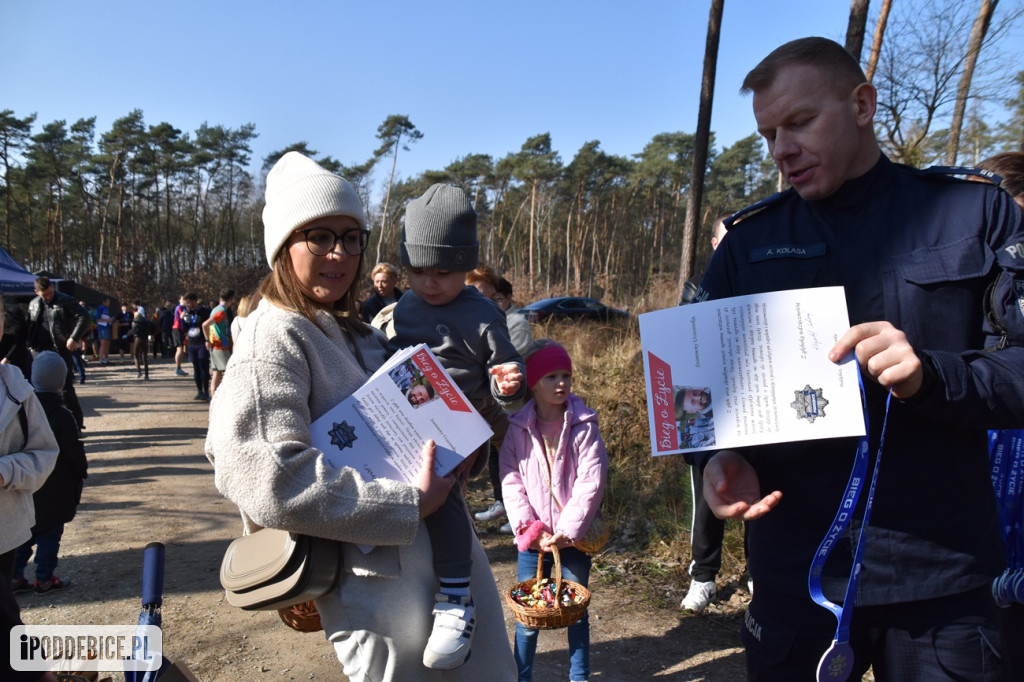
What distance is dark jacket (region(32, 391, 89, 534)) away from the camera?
4.38m

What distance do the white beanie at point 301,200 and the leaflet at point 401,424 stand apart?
0.44 metres

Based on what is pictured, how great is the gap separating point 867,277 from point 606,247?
5722 cm

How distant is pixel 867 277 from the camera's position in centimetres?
163

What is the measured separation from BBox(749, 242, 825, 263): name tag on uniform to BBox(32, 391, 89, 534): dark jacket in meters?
4.38

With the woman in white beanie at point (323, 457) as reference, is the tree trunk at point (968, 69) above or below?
above

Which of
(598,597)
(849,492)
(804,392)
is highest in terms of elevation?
(804,392)

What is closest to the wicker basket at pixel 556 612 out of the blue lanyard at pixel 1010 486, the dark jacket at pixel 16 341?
the blue lanyard at pixel 1010 486

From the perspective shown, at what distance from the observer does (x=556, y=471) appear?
11.5ft

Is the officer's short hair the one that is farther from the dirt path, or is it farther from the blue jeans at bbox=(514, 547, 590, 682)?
the dirt path

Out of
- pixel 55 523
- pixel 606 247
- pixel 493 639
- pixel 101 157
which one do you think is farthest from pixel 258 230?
pixel 493 639

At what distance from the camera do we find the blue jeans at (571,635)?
3336mm

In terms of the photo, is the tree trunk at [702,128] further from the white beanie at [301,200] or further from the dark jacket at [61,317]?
the white beanie at [301,200]

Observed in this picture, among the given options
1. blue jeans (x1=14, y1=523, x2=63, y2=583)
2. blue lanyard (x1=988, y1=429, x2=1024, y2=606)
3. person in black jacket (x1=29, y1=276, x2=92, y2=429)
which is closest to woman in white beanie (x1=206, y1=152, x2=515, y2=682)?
blue lanyard (x1=988, y1=429, x2=1024, y2=606)

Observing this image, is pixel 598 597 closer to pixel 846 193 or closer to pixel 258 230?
pixel 846 193
